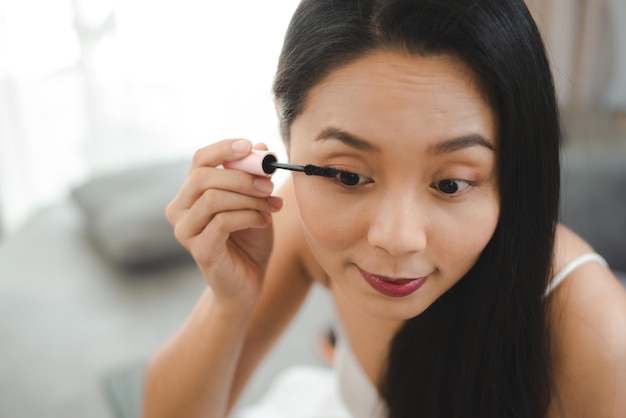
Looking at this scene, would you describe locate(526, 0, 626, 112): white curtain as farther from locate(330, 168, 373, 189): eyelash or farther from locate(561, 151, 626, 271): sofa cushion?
locate(330, 168, 373, 189): eyelash

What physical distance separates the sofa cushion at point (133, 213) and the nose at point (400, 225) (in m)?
1.34

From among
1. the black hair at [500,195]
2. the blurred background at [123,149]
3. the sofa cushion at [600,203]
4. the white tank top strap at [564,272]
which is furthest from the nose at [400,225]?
the sofa cushion at [600,203]

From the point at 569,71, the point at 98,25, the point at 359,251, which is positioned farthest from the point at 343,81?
the point at 98,25

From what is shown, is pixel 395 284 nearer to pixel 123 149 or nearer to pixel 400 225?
pixel 400 225

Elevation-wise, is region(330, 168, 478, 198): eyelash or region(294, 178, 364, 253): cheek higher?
region(330, 168, 478, 198): eyelash

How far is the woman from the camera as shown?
2.33 feet

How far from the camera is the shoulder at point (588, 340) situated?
86 centimetres

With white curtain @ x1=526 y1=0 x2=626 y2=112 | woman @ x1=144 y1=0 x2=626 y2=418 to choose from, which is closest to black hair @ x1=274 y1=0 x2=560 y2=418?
woman @ x1=144 y1=0 x2=626 y2=418

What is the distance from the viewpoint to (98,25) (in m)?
2.56

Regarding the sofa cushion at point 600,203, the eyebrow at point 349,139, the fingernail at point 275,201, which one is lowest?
the sofa cushion at point 600,203

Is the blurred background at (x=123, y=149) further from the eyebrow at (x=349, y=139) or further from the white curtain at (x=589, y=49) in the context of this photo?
the eyebrow at (x=349, y=139)

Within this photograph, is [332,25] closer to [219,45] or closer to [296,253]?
[296,253]

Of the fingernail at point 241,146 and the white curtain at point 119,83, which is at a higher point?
the fingernail at point 241,146

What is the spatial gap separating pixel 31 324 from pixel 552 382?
1435mm
